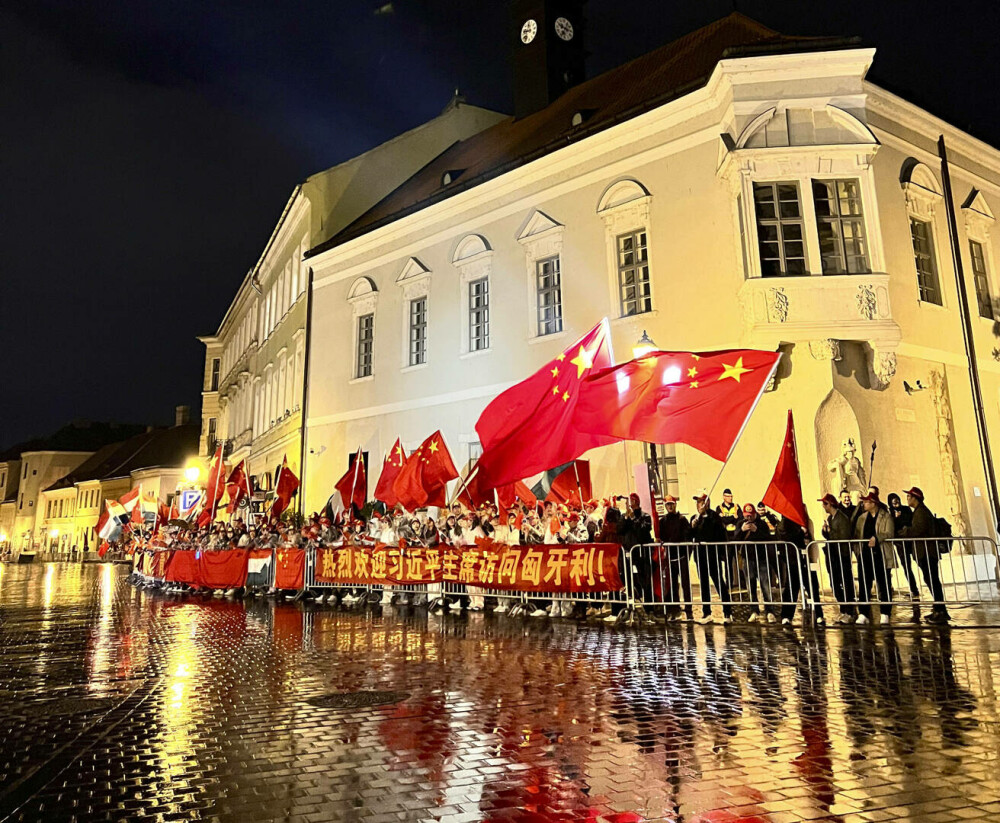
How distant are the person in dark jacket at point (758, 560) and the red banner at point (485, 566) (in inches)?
80.0

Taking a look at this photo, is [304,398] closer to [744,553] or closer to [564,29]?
[564,29]

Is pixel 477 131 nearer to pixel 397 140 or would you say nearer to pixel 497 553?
pixel 397 140

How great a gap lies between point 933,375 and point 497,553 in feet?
36.0

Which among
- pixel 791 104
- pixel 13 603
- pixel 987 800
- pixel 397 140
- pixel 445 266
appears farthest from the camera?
pixel 397 140

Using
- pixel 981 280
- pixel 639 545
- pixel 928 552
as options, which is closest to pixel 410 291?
pixel 639 545

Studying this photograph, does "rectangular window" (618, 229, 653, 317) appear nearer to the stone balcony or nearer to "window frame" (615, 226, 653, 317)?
"window frame" (615, 226, 653, 317)

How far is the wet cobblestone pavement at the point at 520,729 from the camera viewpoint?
435cm

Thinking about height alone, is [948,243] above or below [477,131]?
below

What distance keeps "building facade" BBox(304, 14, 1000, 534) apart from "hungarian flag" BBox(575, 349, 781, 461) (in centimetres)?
439

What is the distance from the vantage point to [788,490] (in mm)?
12102

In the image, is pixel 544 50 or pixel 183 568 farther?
pixel 544 50

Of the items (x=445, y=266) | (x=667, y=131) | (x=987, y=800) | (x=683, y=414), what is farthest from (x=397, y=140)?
(x=987, y=800)

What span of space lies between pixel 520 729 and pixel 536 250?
1702cm

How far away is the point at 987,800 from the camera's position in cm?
416
